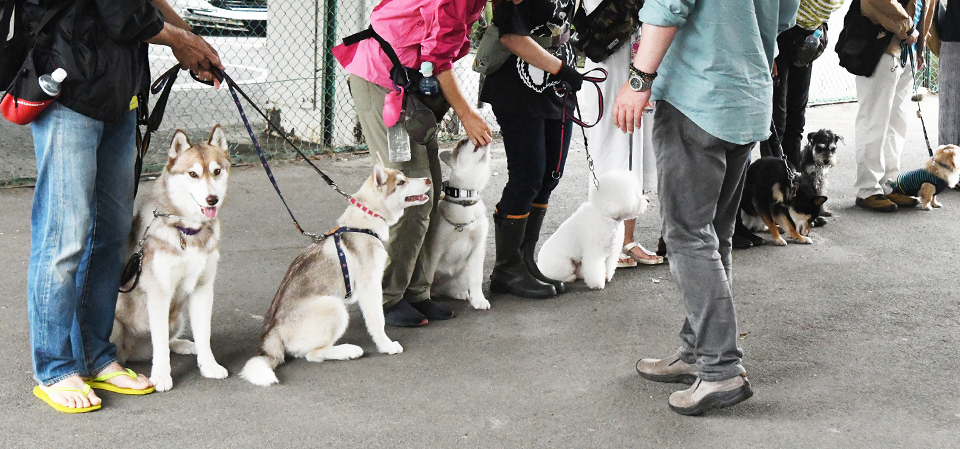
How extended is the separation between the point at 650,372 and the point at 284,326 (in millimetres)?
1445

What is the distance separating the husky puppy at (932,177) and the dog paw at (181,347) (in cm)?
521

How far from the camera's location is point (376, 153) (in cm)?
371

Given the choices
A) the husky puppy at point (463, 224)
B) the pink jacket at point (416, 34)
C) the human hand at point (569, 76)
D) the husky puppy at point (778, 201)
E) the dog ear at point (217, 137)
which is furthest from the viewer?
the husky puppy at point (778, 201)

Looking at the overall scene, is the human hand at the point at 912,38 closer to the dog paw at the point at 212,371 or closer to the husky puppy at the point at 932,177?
the husky puppy at the point at 932,177

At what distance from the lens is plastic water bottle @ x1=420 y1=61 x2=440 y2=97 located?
3492 mm

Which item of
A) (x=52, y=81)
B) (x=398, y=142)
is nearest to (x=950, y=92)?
(x=398, y=142)

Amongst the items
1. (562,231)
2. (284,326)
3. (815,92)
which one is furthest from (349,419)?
(815,92)

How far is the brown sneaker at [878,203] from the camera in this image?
620 centimetres

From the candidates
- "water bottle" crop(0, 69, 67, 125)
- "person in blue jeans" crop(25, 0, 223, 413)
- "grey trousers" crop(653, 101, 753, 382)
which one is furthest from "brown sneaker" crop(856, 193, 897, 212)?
"water bottle" crop(0, 69, 67, 125)

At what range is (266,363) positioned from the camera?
10.8 ft

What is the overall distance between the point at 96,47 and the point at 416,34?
120cm

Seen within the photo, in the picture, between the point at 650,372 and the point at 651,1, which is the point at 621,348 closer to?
the point at 650,372

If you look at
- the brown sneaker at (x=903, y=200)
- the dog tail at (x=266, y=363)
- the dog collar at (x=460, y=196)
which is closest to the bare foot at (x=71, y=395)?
the dog tail at (x=266, y=363)

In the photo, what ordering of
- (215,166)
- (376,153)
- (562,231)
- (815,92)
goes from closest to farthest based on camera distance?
(215,166), (376,153), (562,231), (815,92)
